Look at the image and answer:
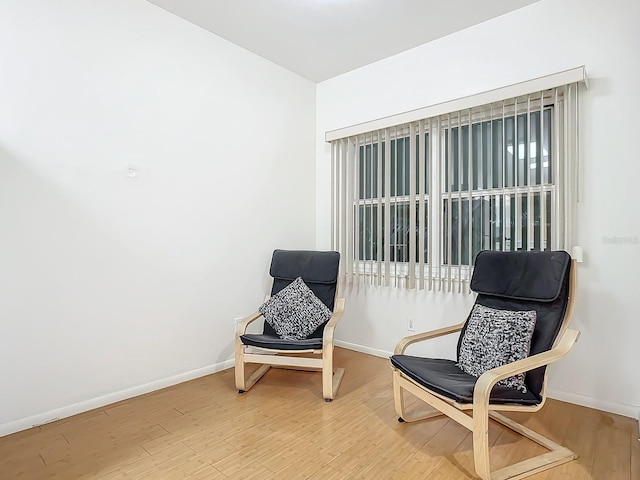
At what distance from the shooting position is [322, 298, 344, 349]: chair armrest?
101 inches

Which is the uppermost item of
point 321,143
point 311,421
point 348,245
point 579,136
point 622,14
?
point 622,14

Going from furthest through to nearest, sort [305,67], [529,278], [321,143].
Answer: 1. [321,143]
2. [305,67]
3. [529,278]

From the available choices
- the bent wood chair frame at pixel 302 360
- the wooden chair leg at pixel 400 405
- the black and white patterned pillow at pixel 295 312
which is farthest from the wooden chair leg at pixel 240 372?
the wooden chair leg at pixel 400 405

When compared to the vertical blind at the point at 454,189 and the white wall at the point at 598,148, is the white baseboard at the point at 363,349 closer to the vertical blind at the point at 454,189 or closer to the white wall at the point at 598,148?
the vertical blind at the point at 454,189

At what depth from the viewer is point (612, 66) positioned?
2.37 m

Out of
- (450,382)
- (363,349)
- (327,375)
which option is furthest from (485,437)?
(363,349)

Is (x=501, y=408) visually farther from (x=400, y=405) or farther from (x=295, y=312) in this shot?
(x=295, y=312)

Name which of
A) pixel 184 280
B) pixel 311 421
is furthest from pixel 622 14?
pixel 184 280

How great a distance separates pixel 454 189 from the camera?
9.91 feet

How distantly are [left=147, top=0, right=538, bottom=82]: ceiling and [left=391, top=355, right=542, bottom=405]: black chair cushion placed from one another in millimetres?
2438

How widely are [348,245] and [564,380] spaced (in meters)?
2.00

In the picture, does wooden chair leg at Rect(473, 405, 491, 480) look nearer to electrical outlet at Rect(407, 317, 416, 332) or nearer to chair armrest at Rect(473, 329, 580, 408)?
chair armrest at Rect(473, 329, 580, 408)

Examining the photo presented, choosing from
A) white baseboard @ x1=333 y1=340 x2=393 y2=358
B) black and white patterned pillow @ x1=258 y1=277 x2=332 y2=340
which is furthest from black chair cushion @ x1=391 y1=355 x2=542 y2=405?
white baseboard @ x1=333 y1=340 x2=393 y2=358

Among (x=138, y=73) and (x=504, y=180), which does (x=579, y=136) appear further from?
(x=138, y=73)
